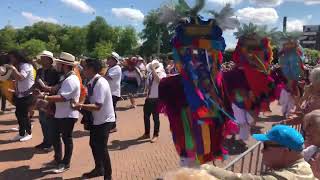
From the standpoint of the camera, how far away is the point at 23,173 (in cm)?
648

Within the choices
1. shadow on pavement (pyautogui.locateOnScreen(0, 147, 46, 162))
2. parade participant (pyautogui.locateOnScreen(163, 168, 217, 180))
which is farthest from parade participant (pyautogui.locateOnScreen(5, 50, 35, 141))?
parade participant (pyautogui.locateOnScreen(163, 168, 217, 180))

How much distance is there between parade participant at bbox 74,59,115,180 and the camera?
5.68 metres

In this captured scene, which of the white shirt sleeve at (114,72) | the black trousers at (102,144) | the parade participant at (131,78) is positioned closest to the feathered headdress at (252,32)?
the black trousers at (102,144)

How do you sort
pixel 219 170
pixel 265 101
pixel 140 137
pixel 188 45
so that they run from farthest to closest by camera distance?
pixel 140 137
pixel 265 101
pixel 188 45
pixel 219 170

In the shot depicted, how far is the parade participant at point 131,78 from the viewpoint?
13.9 metres

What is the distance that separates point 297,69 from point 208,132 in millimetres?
4672

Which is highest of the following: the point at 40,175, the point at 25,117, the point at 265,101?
the point at 265,101

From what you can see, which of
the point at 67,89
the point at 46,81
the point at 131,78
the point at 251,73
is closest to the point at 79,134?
the point at 46,81

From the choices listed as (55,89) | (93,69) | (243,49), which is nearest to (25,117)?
(55,89)

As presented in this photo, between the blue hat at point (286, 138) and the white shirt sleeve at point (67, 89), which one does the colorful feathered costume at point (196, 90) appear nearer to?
the blue hat at point (286, 138)

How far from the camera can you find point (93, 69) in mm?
5816

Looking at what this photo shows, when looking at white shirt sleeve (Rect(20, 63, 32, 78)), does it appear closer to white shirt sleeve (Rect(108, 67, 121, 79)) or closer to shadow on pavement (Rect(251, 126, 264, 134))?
white shirt sleeve (Rect(108, 67, 121, 79))

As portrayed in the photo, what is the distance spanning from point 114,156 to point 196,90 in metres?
4.09

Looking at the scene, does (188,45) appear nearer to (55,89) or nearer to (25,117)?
(55,89)
